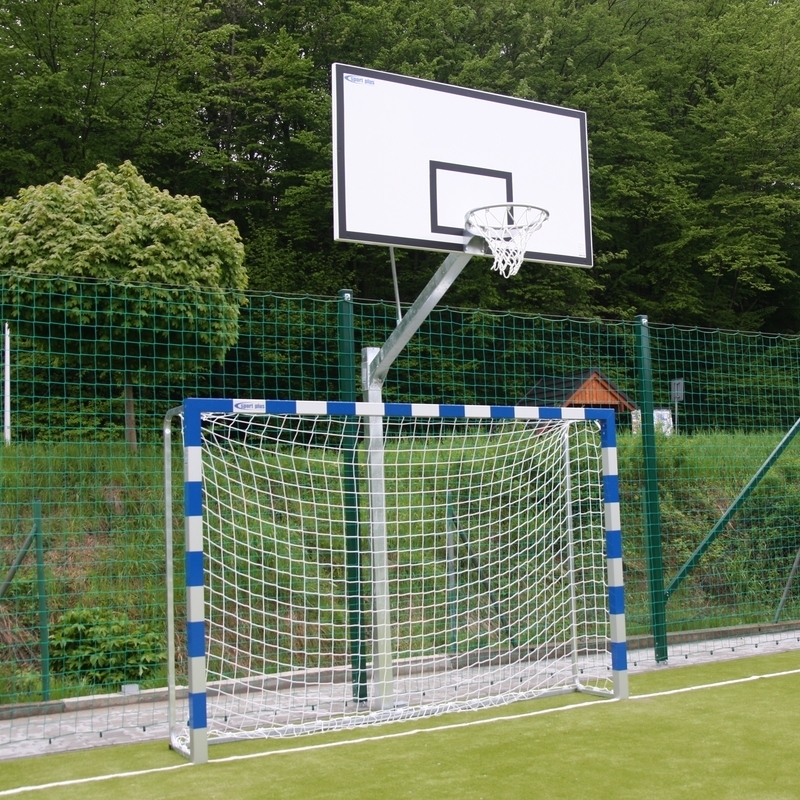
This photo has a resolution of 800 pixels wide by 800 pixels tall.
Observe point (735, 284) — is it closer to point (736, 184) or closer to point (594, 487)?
point (736, 184)

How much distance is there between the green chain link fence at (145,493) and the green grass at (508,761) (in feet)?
3.71

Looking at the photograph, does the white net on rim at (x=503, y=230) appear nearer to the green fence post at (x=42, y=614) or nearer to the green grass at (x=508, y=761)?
the green grass at (x=508, y=761)

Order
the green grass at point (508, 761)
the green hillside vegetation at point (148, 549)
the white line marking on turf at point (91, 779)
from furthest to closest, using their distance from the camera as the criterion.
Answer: the green hillside vegetation at point (148, 549) < the white line marking on turf at point (91, 779) < the green grass at point (508, 761)

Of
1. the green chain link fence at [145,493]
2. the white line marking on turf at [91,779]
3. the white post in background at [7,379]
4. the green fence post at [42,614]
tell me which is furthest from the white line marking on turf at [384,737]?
the white post in background at [7,379]

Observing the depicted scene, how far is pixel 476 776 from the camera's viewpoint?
3945 mm

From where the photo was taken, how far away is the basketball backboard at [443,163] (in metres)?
5.25

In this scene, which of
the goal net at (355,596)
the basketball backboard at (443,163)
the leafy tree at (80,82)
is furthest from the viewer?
the leafy tree at (80,82)

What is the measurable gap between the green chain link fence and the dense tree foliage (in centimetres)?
793

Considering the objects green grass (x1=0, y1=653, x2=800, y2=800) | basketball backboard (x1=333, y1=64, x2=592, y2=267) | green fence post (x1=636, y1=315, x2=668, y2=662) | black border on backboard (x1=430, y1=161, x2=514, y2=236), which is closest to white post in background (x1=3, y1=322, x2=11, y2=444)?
basketball backboard (x1=333, y1=64, x2=592, y2=267)

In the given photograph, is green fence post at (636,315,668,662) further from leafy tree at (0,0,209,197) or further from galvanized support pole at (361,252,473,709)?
leafy tree at (0,0,209,197)

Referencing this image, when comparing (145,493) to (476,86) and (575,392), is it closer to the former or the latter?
(575,392)

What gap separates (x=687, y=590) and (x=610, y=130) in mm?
13593

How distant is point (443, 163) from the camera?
5.56 meters

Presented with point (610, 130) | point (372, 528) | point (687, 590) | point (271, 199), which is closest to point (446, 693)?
point (372, 528)
